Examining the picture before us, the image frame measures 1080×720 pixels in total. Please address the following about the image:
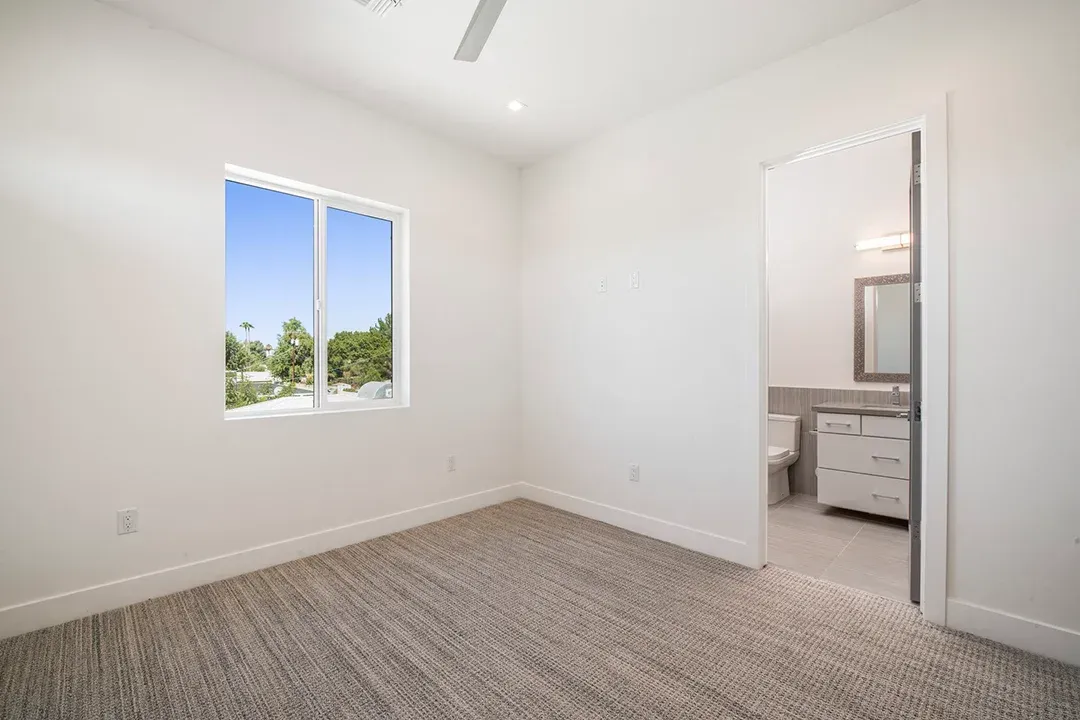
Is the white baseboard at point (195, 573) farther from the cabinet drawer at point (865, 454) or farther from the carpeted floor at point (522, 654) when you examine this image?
the cabinet drawer at point (865, 454)

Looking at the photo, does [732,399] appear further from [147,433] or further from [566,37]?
[147,433]

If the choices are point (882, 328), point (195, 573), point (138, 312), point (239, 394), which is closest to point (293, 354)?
point (239, 394)

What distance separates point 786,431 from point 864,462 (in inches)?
27.7

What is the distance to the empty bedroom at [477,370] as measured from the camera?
191 cm

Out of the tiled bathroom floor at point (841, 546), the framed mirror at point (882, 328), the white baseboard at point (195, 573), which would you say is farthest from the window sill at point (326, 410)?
the framed mirror at point (882, 328)

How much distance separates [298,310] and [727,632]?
2.82m

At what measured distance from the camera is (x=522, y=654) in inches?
76.7

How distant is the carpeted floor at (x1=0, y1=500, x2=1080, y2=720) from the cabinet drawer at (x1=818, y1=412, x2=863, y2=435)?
147 centimetres

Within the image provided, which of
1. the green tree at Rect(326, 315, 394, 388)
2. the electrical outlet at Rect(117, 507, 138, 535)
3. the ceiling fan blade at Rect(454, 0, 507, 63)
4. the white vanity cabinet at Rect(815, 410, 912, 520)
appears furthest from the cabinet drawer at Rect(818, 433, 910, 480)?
the electrical outlet at Rect(117, 507, 138, 535)

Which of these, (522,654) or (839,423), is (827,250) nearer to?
(839,423)

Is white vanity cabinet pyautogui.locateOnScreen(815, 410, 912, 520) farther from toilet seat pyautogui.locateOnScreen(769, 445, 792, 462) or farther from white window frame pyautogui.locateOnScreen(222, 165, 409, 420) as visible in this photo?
white window frame pyautogui.locateOnScreen(222, 165, 409, 420)

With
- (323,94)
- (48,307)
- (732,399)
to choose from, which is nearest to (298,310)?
(48,307)

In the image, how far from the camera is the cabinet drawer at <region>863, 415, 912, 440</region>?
133 inches

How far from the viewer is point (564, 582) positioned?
8.39 feet
